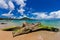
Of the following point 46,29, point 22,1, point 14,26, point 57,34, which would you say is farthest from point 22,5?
point 57,34

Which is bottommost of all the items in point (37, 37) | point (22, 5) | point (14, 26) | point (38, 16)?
point (37, 37)

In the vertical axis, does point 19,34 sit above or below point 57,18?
below

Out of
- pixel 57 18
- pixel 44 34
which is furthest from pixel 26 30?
pixel 57 18

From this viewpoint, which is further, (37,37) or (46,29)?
(46,29)

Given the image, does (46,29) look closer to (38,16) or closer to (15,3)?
(38,16)

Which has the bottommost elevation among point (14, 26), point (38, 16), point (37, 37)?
point (37, 37)

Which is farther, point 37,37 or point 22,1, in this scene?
point 22,1

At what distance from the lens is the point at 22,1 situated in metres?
1.99

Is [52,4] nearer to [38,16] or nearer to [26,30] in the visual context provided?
[38,16]

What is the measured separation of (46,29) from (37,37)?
0.21 meters

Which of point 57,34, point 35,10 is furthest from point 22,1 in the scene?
point 57,34

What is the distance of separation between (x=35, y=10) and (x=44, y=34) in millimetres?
389

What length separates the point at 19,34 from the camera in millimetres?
1869

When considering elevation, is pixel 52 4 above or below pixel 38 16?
above
